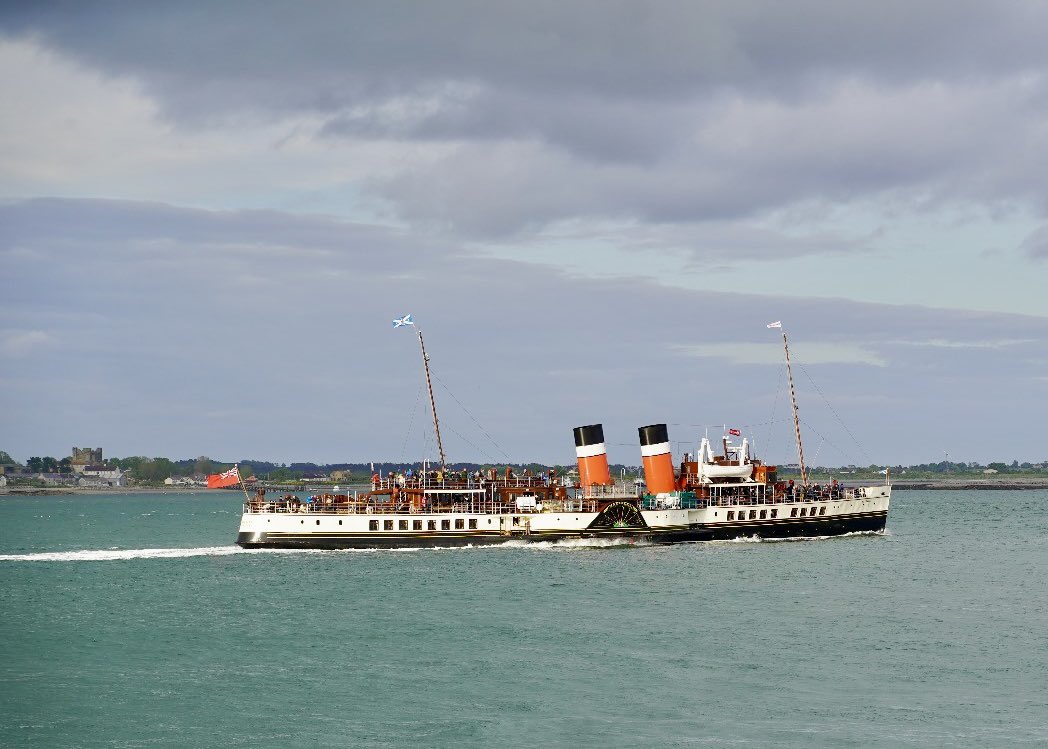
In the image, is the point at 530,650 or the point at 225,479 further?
the point at 225,479

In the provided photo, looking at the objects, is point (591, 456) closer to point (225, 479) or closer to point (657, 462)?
point (657, 462)

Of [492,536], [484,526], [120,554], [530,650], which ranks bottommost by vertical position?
[530,650]

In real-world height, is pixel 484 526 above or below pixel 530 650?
above

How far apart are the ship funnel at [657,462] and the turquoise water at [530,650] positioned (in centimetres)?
779

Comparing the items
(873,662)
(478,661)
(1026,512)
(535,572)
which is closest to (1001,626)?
(873,662)

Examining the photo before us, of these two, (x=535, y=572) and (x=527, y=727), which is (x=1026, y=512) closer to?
(x=535, y=572)

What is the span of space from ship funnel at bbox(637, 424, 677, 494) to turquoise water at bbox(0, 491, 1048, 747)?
7.79 m

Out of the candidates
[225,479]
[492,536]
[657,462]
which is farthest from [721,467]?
[225,479]

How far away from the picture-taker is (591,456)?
90812 millimetres

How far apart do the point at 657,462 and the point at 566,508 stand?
795 centimetres

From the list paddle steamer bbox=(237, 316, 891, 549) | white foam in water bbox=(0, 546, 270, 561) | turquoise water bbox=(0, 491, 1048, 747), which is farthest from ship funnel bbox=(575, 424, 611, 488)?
white foam in water bbox=(0, 546, 270, 561)

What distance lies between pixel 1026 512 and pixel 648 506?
327ft

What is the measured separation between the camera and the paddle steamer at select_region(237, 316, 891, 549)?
84.4 m

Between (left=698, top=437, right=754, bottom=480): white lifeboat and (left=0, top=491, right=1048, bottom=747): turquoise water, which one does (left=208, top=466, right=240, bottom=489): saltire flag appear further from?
(left=698, top=437, right=754, bottom=480): white lifeboat
